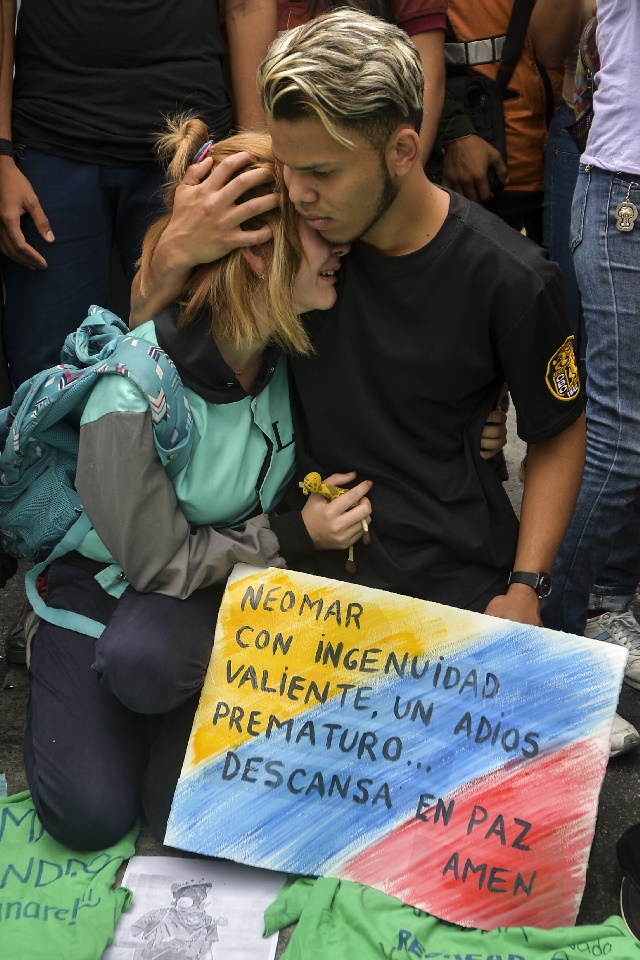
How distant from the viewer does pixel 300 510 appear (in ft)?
7.29

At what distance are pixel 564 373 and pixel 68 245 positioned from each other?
1.25 meters

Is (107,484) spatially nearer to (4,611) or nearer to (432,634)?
(432,634)

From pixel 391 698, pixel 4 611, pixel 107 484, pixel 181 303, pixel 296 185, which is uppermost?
pixel 296 185

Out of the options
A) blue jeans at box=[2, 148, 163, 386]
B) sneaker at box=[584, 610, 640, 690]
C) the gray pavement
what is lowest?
sneaker at box=[584, 610, 640, 690]

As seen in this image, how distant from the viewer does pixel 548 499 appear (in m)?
2.20

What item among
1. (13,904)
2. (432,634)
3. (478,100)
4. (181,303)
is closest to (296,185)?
(181,303)

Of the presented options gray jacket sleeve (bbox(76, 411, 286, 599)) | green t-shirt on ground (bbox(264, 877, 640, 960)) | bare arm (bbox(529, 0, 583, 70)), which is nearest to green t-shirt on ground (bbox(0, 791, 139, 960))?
green t-shirt on ground (bbox(264, 877, 640, 960))

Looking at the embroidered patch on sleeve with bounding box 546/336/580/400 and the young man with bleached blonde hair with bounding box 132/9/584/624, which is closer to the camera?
the young man with bleached blonde hair with bounding box 132/9/584/624

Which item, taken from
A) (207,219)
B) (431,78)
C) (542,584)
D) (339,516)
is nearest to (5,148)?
(207,219)

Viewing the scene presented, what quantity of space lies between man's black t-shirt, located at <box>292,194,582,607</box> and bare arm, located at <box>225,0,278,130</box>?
764mm

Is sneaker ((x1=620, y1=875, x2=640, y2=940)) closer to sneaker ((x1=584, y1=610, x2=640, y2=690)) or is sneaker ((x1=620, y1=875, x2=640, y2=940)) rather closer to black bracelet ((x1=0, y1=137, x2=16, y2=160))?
sneaker ((x1=584, y1=610, x2=640, y2=690))

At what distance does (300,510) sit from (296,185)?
63 cm

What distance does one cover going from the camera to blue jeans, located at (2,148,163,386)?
2643 mm

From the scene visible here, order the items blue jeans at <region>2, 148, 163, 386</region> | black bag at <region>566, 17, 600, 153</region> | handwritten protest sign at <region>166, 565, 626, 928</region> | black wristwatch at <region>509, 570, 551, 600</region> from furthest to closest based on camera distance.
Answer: blue jeans at <region>2, 148, 163, 386</region>, black bag at <region>566, 17, 600, 153</region>, black wristwatch at <region>509, 570, 551, 600</region>, handwritten protest sign at <region>166, 565, 626, 928</region>
